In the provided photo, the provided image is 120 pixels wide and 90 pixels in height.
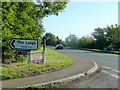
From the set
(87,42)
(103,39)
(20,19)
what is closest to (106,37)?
(103,39)

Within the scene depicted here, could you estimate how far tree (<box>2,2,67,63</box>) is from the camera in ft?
28.4

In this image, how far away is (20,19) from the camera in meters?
10.2

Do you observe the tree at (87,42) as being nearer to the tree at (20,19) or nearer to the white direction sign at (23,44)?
the tree at (20,19)

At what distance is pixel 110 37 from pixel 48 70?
4577 cm

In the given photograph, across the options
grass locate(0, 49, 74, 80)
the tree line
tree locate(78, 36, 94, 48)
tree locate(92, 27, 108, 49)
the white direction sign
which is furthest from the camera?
tree locate(78, 36, 94, 48)

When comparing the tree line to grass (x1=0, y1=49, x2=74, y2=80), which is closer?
grass (x1=0, y1=49, x2=74, y2=80)

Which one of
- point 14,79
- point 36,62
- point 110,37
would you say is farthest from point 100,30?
point 14,79

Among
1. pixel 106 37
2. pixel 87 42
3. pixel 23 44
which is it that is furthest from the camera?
pixel 87 42

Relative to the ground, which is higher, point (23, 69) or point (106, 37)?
point (106, 37)

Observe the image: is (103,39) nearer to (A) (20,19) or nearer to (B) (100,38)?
(B) (100,38)

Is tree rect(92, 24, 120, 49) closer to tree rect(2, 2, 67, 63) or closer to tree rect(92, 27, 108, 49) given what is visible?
tree rect(92, 27, 108, 49)

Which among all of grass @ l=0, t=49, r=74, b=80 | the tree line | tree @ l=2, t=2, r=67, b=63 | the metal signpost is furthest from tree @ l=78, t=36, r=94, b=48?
the metal signpost

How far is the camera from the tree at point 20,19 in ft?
28.4

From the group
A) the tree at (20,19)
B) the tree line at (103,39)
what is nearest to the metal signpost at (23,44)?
the tree at (20,19)
